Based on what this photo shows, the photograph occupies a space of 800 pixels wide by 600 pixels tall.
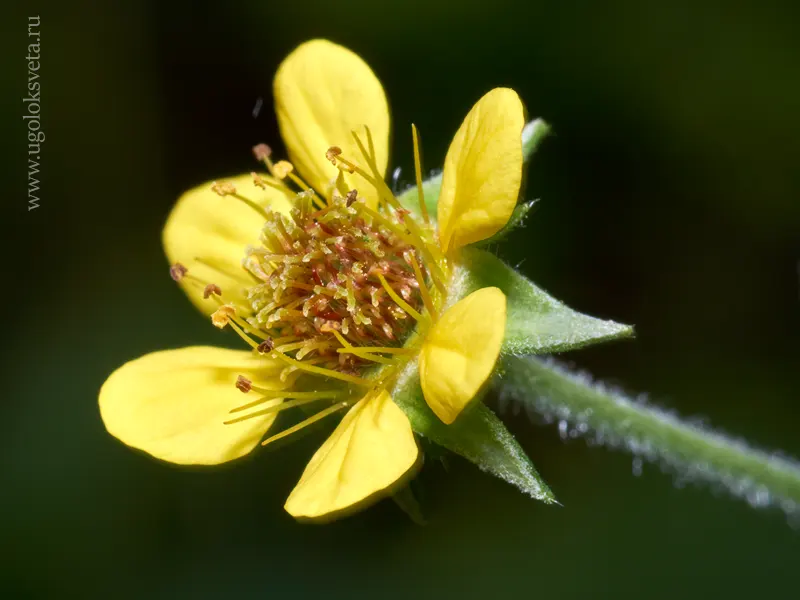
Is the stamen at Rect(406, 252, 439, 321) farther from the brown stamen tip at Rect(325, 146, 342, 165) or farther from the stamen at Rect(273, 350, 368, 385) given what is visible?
the brown stamen tip at Rect(325, 146, 342, 165)

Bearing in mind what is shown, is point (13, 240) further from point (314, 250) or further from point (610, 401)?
point (610, 401)

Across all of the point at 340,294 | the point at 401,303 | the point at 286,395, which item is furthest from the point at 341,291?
the point at 286,395

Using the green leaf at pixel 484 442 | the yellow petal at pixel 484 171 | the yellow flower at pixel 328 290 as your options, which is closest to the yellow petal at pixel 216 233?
the yellow flower at pixel 328 290

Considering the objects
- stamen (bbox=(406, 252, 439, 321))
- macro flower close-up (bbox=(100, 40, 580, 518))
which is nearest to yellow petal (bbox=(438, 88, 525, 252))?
macro flower close-up (bbox=(100, 40, 580, 518))

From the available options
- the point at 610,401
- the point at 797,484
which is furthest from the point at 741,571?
the point at 610,401

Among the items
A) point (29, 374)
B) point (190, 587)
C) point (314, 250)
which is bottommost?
point (190, 587)

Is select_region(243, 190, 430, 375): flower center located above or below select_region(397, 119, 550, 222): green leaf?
below

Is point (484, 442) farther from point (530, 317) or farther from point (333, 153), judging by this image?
point (333, 153)
